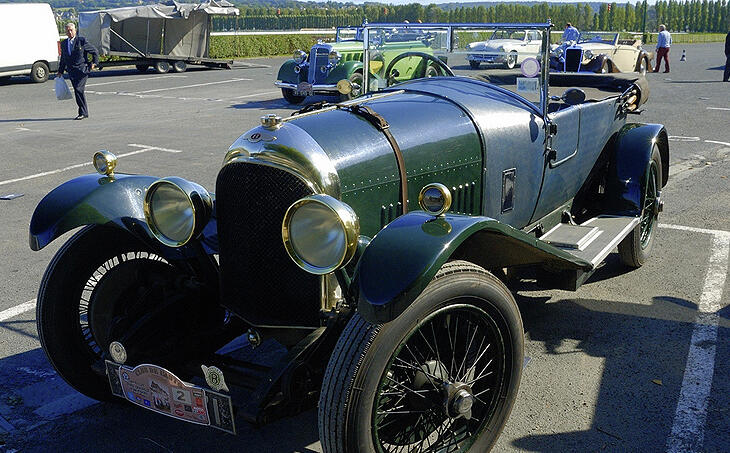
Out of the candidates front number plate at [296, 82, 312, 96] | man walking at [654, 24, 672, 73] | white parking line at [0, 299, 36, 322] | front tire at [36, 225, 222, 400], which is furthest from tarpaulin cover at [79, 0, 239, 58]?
front tire at [36, 225, 222, 400]

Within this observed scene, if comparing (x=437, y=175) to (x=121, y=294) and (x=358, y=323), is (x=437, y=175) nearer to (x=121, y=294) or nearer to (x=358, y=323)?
(x=358, y=323)

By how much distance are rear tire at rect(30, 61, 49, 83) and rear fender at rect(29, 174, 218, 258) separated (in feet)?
53.5

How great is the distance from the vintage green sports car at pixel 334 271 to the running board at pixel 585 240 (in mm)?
21

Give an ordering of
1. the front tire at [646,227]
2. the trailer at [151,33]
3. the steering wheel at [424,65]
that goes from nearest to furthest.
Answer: the steering wheel at [424,65] < the front tire at [646,227] < the trailer at [151,33]

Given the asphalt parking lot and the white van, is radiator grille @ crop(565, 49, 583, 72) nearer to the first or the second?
the asphalt parking lot

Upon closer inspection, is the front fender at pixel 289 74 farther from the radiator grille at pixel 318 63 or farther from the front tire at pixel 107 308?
the front tire at pixel 107 308

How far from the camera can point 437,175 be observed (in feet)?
12.3

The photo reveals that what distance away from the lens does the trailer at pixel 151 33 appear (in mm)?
21094

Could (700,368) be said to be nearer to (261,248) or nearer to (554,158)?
(554,158)

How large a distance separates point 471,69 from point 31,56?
53.1 feet

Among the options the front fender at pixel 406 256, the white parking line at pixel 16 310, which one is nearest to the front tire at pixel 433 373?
the front fender at pixel 406 256

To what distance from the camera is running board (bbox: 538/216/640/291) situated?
403 cm

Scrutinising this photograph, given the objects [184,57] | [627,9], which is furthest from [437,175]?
[627,9]

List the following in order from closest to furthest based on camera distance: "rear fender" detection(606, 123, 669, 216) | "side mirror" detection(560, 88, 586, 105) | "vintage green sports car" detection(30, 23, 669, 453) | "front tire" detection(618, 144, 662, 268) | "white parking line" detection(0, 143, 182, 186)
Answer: "vintage green sports car" detection(30, 23, 669, 453) → "side mirror" detection(560, 88, 586, 105) → "rear fender" detection(606, 123, 669, 216) → "front tire" detection(618, 144, 662, 268) → "white parking line" detection(0, 143, 182, 186)
